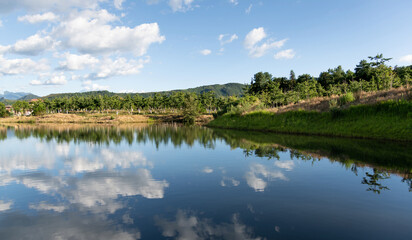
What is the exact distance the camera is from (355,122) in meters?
29.2

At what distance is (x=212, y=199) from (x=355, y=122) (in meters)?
26.8

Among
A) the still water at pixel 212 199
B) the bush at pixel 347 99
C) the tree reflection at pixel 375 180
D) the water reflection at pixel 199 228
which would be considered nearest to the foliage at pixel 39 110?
the still water at pixel 212 199

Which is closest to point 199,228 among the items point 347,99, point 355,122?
point 355,122

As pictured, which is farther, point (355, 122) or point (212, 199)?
point (355, 122)

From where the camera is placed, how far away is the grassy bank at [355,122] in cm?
2492

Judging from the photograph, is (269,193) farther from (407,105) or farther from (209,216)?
(407,105)

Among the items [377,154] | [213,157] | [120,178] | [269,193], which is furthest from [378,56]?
[120,178]

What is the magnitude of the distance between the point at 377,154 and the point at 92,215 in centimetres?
1871

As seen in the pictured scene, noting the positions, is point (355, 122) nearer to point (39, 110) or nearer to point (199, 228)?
point (199, 228)

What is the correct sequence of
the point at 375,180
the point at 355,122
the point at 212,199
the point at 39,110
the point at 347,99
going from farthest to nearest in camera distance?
the point at 39,110, the point at 347,99, the point at 355,122, the point at 375,180, the point at 212,199

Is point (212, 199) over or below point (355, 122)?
below

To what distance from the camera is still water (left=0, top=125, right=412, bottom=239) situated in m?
7.04

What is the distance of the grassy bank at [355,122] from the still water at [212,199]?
10288mm

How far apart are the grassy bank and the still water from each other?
10.3 meters
